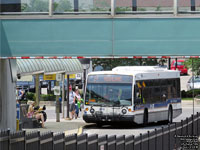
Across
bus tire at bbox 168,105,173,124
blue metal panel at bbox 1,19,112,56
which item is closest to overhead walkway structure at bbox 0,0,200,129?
blue metal panel at bbox 1,19,112,56

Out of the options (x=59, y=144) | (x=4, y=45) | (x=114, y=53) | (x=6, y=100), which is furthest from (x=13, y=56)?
(x=6, y=100)

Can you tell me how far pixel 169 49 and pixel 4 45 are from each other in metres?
3.88

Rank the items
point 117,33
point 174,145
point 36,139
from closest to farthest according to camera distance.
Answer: point 36,139
point 117,33
point 174,145

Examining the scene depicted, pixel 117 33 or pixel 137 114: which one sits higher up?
pixel 117 33

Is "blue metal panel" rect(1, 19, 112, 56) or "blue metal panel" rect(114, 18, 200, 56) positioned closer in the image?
"blue metal panel" rect(114, 18, 200, 56)

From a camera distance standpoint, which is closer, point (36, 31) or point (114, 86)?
point (36, 31)

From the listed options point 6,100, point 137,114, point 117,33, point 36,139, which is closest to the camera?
point 36,139

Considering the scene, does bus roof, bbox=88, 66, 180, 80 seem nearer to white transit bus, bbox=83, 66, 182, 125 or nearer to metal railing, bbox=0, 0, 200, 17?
white transit bus, bbox=83, 66, 182, 125

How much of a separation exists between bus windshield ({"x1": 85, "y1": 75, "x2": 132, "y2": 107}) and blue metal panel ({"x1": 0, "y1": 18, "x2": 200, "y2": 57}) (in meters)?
15.0

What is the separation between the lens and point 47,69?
37.8m

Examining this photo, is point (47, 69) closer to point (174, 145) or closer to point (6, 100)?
point (6, 100)

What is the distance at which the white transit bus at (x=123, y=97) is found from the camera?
30891mm

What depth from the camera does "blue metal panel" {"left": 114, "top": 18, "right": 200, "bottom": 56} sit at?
52.1 feet

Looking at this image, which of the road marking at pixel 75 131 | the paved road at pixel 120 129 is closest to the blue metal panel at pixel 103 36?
the road marking at pixel 75 131
